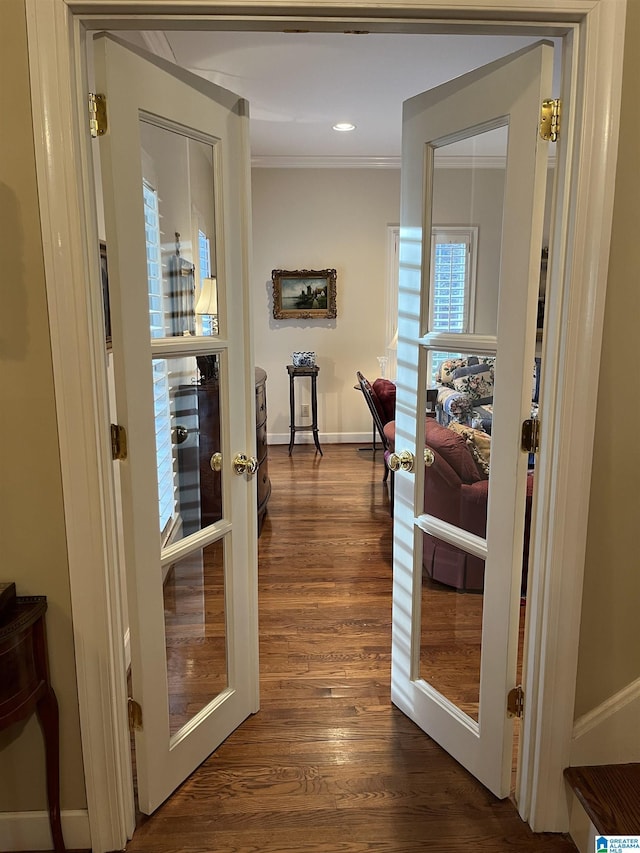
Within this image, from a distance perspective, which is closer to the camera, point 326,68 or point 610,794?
point 610,794

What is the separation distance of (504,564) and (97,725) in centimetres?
119

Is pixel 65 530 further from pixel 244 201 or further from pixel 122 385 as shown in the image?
pixel 244 201

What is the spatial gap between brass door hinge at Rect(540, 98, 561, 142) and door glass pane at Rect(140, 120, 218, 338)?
92cm

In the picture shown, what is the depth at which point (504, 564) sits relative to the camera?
1.77m

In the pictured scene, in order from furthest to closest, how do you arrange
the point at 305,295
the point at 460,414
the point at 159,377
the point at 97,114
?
the point at 305,295 < the point at 460,414 < the point at 159,377 < the point at 97,114

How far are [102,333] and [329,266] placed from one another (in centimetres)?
533

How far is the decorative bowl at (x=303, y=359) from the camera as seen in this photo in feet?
21.4

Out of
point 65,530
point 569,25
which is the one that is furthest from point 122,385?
point 569,25

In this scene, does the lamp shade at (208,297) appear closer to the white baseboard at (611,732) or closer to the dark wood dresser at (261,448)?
the white baseboard at (611,732)

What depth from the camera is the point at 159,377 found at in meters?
1.74

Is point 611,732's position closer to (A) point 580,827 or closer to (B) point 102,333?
(A) point 580,827

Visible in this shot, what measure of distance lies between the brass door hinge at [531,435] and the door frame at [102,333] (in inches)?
1.4

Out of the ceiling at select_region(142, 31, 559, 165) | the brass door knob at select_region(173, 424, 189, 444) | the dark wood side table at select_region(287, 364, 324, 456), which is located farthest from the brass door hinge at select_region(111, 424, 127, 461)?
the dark wood side table at select_region(287, 364, 324, 456)

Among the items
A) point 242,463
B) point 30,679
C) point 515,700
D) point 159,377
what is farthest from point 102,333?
point 515,700
